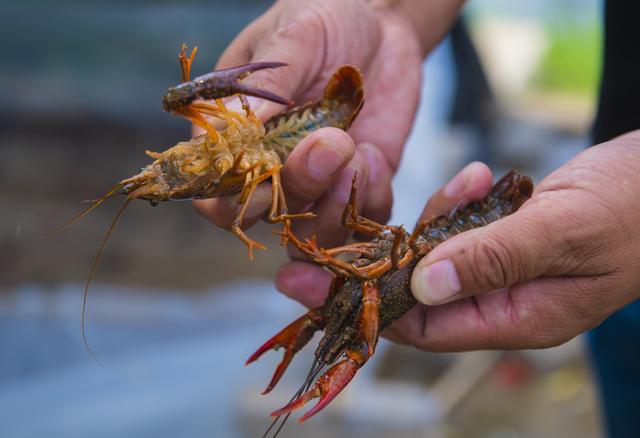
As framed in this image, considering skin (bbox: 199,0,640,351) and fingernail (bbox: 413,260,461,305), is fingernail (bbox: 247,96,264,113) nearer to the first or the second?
skin (bbox: 199,0,640,351)

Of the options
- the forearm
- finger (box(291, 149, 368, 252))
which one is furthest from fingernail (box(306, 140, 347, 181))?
the forearm

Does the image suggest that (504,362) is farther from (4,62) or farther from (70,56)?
(4,62)

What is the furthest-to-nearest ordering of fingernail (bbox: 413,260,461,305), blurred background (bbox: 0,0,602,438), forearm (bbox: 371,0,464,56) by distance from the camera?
blurred background (bbox: 0,0,602,438)
forearm (bbox: 371,0,464,56)
fingernail (bbox: 413,260,461,305)

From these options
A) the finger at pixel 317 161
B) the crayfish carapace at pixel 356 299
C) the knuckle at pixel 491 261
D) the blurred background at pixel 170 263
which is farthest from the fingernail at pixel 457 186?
the blurred background at pixel 170 263

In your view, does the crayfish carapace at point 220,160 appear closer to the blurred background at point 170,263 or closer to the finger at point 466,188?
the finger at point 466,188

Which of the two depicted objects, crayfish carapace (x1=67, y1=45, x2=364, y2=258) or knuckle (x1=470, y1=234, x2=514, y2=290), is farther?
crayfish carapace (x1=67, y1=45, x2=364, y2=258)

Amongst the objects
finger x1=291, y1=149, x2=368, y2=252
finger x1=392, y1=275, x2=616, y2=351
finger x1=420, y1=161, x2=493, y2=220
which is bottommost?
finger x1=392, y1=275, x2=616, y2=351

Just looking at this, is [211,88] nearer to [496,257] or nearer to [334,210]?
[334,210]

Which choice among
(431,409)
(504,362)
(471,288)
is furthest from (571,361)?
(471,288)
